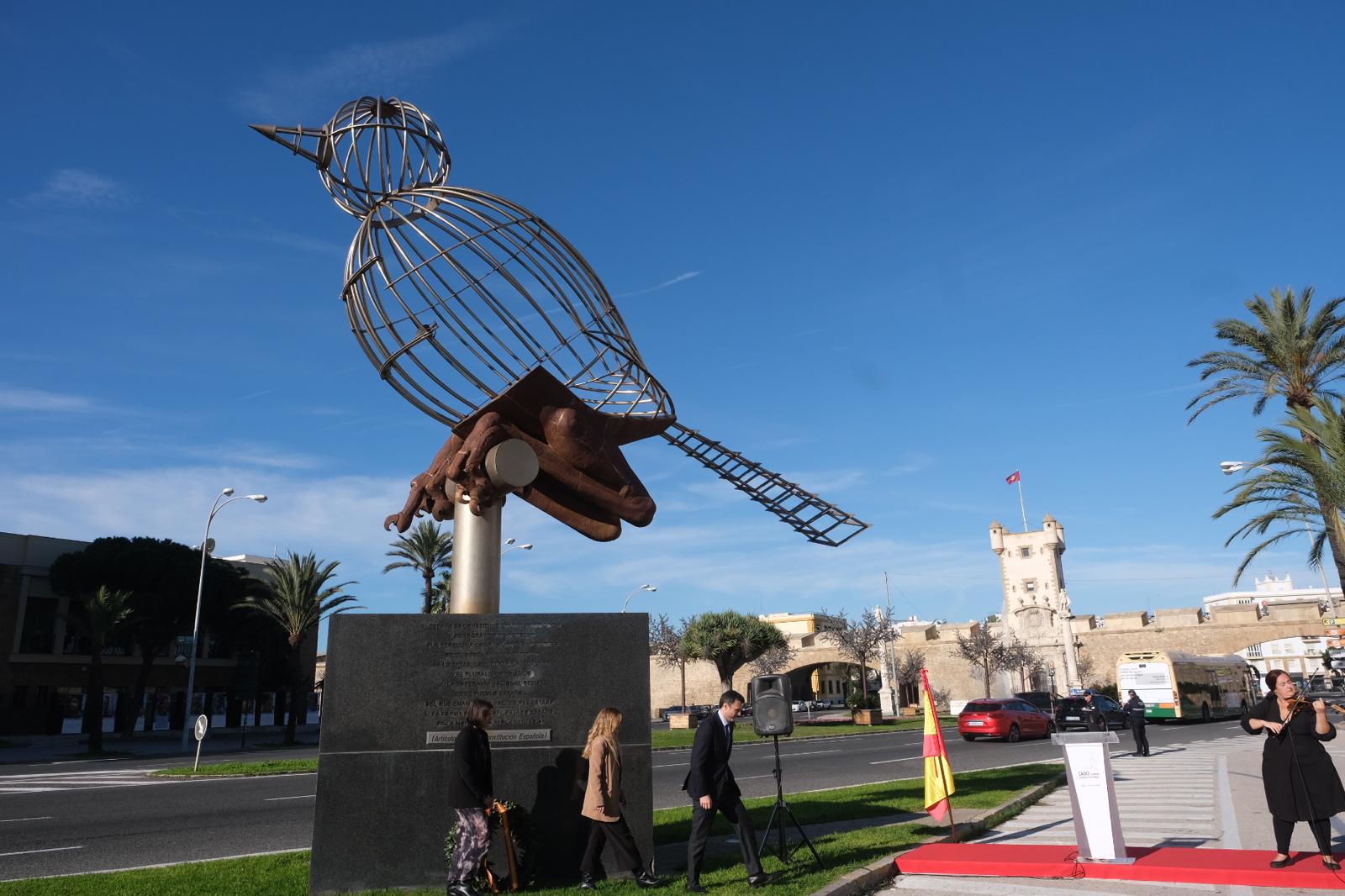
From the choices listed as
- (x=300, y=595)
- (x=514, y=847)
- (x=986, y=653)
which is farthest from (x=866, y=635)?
(x=514, y=847)

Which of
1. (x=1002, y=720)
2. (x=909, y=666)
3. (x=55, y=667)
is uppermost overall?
(x=55, y=667)

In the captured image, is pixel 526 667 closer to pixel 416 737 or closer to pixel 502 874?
pixel 416 737

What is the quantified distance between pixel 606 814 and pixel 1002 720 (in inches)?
983

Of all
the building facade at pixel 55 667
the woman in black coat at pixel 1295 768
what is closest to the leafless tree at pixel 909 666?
the building facade at pixel 55 667

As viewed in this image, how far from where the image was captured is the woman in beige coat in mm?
7938

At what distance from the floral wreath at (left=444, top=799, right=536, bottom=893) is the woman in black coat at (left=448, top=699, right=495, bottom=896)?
133 mm

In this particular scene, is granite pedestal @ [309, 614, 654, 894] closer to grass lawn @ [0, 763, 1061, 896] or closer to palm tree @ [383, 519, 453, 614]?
grass lawn @ [0, 763, 1061, 896]

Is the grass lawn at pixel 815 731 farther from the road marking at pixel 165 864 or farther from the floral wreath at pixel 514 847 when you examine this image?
the floral wreath at pixel 514 847

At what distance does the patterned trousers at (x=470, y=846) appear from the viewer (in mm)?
7559

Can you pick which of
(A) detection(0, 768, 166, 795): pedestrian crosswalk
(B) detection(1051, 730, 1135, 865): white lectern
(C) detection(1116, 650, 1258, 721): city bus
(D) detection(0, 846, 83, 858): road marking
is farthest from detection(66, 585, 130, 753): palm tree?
(C) detection(1116, 650, 1258, 721): city bus

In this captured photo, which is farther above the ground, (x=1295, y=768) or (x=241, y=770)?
(x=1295, y=768)

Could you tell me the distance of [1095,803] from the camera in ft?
27.8

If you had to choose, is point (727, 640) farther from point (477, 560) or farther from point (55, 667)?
point (477, 560)

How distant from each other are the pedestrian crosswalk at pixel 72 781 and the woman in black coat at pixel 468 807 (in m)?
15.3
